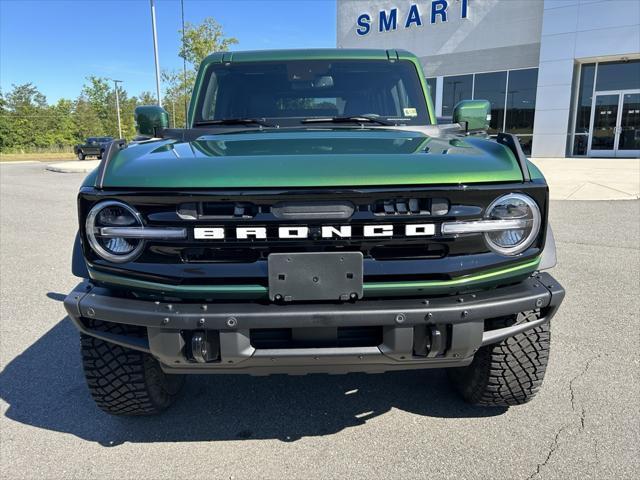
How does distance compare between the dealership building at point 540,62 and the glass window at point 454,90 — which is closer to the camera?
the dealership building at point 540,62

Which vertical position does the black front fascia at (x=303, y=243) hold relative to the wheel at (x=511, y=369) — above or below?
above

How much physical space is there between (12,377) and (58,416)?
0.68 meters

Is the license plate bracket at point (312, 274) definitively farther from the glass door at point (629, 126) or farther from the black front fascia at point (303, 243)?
the glass door at point (629, 126)

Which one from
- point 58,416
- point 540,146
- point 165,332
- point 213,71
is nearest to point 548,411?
point 165,332

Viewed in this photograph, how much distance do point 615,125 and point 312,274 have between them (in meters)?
22.1

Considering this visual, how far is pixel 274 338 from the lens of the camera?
78.2 inches

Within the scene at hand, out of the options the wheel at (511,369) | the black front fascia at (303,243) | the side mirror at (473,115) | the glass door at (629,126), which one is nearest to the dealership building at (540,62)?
the glass door at (629,126)

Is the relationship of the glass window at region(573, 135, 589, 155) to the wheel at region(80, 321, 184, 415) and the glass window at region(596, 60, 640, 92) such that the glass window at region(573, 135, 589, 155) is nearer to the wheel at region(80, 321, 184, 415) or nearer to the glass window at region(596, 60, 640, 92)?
the glass window at region(596, 60, 640, 92)

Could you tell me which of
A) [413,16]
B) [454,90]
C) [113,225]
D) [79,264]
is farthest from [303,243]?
[413,16]

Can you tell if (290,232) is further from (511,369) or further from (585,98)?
(585,98)

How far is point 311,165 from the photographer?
196cm

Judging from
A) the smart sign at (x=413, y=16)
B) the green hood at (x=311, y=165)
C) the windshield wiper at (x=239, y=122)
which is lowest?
the green hood at (x=311, y=165)

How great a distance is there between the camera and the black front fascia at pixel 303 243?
6.22 feet

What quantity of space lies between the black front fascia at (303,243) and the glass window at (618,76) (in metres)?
21.7
